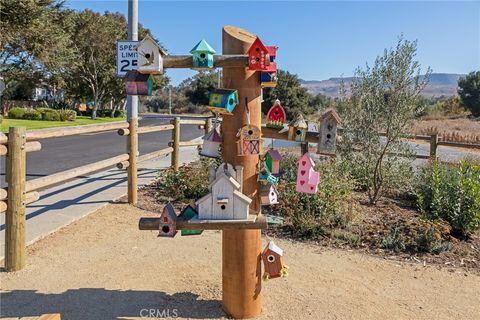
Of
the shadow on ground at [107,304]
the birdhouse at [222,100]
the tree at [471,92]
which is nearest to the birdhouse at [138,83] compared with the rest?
the birdhouse at [222,100]

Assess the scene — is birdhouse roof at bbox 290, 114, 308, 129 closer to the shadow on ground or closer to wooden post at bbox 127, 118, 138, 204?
the shadow on ground

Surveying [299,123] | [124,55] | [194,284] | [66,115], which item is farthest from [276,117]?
[66,115]

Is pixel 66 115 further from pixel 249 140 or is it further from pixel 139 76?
pixel 249 140

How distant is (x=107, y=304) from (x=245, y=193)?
5.21ft

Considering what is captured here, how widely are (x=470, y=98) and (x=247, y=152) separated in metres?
54.8

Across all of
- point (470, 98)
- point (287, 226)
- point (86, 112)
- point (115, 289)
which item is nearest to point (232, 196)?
point (115, 289)

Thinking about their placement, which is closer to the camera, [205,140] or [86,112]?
[205,140]

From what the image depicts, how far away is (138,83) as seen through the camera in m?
3.13

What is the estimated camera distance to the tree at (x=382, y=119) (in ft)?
23.4

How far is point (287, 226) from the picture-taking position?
5.99 m

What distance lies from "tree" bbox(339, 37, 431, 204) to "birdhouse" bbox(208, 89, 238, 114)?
4941mm

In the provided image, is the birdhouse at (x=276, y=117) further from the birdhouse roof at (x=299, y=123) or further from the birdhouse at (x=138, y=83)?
the birdhouse at (x=138, y=83)

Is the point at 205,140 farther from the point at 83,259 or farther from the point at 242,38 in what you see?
the point at 83,259

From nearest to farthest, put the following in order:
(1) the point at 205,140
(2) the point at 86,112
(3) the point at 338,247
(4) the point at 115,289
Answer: (1) the point at 205,140 → (4) the point at 115,289 → (3) the point at 338,247 → (2) the point at 86,112
